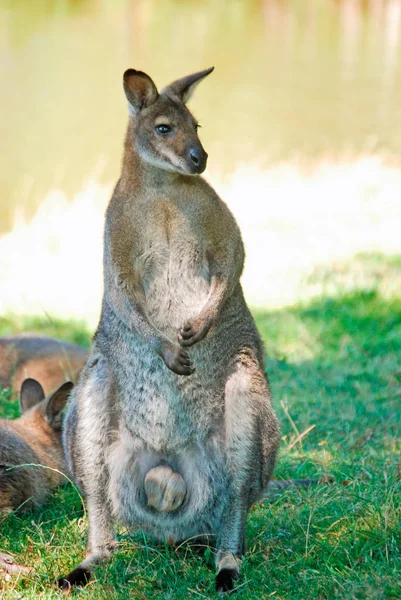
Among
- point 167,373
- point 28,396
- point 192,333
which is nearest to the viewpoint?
point 192,333

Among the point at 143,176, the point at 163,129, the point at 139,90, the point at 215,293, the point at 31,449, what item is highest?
the point at 139,90

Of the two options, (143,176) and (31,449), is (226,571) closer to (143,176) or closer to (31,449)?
(31,449)

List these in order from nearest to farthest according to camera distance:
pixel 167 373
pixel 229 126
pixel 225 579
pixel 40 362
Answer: pixel 225 579 < pixel 167 373 < pixel 40 362 < pixel 229 126

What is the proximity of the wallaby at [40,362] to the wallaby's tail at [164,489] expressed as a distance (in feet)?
8.03

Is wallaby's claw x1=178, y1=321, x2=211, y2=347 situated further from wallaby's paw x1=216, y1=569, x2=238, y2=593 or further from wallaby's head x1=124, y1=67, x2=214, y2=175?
wallaby's paw x1=216, y1=569, x2=238, y2=593

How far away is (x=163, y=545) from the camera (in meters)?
3.69

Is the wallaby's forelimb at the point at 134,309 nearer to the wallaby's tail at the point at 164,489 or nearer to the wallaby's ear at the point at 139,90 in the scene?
the wallaby's tail at the point at 164,489

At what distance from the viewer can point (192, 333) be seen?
3449 mm

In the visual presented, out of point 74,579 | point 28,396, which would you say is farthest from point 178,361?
point 28,396

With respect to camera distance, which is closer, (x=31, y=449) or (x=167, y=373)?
(x=167, y=373)

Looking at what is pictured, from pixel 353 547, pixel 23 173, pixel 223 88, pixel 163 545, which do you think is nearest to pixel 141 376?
pixel 163 545

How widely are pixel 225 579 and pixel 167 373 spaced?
82cm

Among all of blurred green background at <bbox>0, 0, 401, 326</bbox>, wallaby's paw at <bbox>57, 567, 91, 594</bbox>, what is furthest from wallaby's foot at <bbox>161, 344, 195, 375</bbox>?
blurred green background at <bbox>0, 0, 401, 326</bbox>

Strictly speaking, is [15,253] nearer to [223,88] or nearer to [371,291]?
[371,291]
